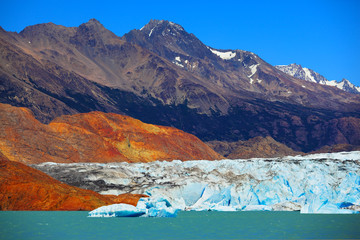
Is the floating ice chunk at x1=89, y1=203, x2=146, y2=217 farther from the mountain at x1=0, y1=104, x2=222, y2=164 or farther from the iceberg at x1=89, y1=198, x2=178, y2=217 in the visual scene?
the mountain at x1=0, y1=104, x2=222, y2=164

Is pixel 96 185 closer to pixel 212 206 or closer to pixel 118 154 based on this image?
pixel 212 206

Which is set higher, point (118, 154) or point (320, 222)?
point (118, 154)

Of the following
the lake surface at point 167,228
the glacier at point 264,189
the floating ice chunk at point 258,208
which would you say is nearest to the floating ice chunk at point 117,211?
the glacier at point 264,189

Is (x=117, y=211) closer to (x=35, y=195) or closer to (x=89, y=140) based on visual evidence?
(x=35, y=195)

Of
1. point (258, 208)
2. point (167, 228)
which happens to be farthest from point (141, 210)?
point (258, 208)

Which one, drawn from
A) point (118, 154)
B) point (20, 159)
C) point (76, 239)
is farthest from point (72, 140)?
point (76, 239)

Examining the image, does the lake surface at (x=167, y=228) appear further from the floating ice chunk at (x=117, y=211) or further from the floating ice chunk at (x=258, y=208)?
the floating ice chunk at (x=258, y=208)

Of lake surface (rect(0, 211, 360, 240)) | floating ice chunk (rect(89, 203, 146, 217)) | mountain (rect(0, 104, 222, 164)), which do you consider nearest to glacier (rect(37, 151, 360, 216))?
floating ice chunk (rect(89, 203, 146, 217))
